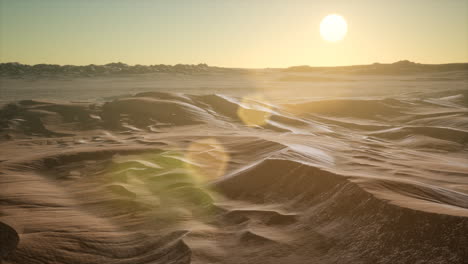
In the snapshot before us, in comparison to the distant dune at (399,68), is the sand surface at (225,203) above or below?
below

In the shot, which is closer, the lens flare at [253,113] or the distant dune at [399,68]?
the lens flare at [253,113]

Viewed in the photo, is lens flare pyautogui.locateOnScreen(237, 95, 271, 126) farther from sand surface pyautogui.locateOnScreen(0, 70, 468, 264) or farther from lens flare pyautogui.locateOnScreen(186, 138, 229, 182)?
lens flare pyautogui.locateOnScreen(186, 138, 229, 182)

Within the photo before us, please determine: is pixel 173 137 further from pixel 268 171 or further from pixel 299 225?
pixel 299 225

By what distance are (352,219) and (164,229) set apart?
1.20m

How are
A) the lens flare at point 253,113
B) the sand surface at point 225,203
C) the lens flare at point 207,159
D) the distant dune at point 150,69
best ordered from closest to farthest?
1. the sand surface at point 225,203
2. the lens flare at point 207,159
3. the lens flare at point 253,113
4. the distant dune at point 150,69

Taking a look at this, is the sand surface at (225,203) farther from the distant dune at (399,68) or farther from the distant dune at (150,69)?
the distant dune at (399,68)

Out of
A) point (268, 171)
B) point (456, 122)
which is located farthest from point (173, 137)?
point (456, 122)

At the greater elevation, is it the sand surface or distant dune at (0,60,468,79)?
distant dune at (0,60,468,79)

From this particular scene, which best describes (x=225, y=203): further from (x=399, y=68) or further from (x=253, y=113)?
(x=399, y=68)

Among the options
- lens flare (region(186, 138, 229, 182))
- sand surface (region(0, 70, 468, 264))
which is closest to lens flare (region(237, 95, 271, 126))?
sand surface (region(0, 70, 468, 264))

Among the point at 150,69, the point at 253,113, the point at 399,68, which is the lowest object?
the point at 253,113

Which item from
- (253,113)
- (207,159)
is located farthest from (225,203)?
(253,113)

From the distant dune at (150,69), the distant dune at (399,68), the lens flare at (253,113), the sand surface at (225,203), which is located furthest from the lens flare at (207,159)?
the distant dune at (399,68)

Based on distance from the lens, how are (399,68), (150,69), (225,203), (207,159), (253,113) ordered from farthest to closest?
(399,68), (150,69), (253,113), (207,159), (225,203)
